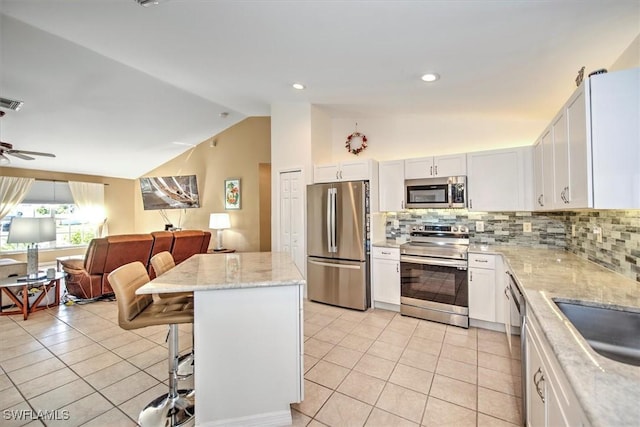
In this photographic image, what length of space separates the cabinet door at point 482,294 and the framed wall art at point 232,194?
4727 mm

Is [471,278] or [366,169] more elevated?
[366,169]

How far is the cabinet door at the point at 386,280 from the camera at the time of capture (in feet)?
A: 11.6

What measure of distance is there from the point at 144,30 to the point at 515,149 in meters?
3.94

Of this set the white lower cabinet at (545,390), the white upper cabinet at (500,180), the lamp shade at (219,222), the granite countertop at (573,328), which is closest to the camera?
the granite countertop at (573,328)

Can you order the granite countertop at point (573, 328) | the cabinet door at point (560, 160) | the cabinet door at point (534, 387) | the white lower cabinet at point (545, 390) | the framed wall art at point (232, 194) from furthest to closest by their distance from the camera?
the framed wall art at point (232, 194), the cabinet door at point (560, 160), the cabinet door at point (534, 387), the white lower cabinet at point (545, 390), the granite countertop at point (573, 328)

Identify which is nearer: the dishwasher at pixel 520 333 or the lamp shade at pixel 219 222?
the dishwasher at pixel 520 333

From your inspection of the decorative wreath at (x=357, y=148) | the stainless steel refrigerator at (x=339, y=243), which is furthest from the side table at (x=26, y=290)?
the decorative wreath at (x=357, y=148)

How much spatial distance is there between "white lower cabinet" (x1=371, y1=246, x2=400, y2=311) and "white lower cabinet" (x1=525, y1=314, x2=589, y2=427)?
2.04m

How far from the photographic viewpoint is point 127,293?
5.60ft

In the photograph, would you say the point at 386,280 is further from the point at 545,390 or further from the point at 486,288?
the point at 545,390

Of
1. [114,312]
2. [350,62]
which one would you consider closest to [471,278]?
[350,62]

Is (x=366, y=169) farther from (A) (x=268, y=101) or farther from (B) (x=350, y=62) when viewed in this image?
(A) (x=268, y=101)

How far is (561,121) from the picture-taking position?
6.18ft

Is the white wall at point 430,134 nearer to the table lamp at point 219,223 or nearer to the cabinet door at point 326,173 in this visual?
the cabinet door at point 326,173
